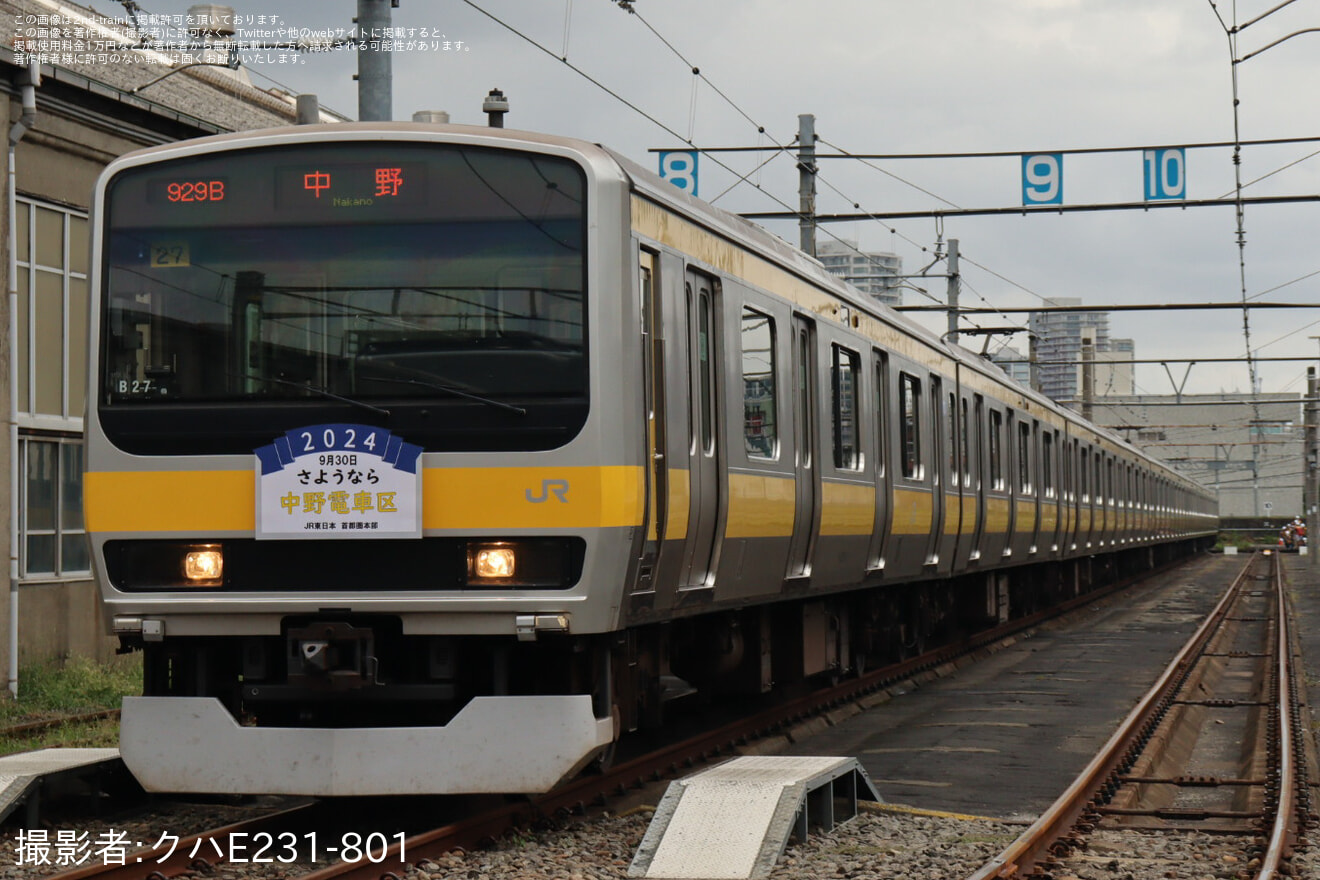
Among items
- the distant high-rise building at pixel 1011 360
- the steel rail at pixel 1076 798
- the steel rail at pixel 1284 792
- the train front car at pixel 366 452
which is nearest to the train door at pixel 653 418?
the train front car at pixel 366 452

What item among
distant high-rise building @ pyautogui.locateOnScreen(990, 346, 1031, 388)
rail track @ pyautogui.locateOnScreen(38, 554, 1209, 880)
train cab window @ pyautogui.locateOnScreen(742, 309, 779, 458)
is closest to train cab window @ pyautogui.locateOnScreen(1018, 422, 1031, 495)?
distant high-rise building @ pyautogui.locateOnScreen(990, 346, 1031, 388)

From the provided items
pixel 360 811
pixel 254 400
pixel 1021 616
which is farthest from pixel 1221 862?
pixel 1021 616

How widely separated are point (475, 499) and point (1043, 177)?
13.3 metres

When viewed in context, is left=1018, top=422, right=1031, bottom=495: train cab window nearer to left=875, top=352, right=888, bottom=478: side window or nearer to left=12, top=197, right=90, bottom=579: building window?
left=875, top=352, right=888, bottom=478: side window

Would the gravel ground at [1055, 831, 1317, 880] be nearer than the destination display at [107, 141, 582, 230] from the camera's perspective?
Yes

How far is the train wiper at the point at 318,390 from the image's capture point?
7.16 meters

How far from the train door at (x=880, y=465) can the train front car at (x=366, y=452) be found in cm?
529

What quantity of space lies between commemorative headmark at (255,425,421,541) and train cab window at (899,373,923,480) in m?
6.97

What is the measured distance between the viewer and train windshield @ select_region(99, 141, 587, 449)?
23.6ft

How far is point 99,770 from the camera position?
7.97 meters

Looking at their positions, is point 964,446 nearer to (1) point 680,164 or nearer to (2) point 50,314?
(1) point 680,164

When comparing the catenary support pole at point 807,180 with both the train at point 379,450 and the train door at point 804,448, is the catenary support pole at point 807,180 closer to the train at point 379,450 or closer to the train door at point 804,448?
the train door at point 804,448

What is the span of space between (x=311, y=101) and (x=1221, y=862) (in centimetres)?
752

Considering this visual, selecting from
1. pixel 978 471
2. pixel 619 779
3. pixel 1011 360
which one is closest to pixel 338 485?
pixel 619 779
